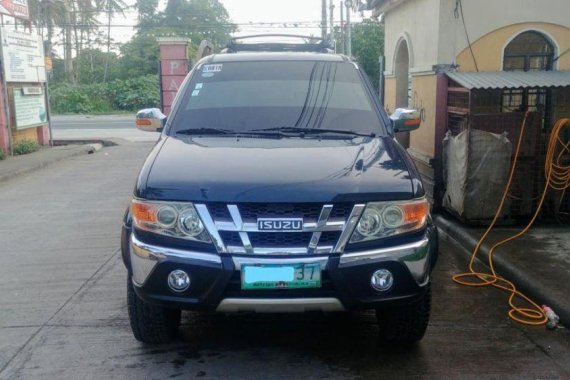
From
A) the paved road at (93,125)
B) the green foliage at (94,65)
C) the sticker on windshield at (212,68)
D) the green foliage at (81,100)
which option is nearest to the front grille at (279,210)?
the sticker on windshield at (212,68)

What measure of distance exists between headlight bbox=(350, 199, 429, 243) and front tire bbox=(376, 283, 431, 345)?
0.50m

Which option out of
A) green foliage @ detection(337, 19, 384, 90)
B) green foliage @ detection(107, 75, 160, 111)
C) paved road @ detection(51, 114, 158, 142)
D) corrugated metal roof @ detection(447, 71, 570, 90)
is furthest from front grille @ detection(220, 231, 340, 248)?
green foliage @ detection(107, 75, 160, 111)

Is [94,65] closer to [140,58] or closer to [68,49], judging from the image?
[68,49]

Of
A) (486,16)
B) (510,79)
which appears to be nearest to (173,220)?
(510,79)

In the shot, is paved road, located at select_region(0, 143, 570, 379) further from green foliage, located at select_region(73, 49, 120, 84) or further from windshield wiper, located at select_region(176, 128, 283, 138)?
green foliage, located at select_region(73, 49, 120, 84)

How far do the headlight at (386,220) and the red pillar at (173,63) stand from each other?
44.9ft

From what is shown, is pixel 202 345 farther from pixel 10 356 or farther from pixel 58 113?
pixel 58 113

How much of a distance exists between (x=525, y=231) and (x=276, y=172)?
4.21 metres

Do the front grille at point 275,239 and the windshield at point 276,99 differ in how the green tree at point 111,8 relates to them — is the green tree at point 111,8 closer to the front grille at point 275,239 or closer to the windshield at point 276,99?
the windshield at point 276,99

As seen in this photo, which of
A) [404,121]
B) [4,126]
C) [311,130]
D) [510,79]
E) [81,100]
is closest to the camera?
[311,130]

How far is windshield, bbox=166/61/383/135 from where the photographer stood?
4633mm

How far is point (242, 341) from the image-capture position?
14.2ft

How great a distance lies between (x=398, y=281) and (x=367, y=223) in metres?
0.38

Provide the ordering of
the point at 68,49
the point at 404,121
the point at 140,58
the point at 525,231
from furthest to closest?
1. the point at 140,58
2. the point at 68,49
3. the point at 525,231
4. the point at 404,121
